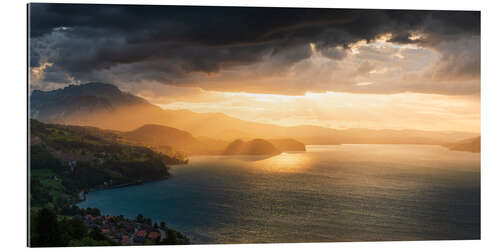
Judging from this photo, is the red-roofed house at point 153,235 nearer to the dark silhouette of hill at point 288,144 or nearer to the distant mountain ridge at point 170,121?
the distant mountain ridge at point 170,121

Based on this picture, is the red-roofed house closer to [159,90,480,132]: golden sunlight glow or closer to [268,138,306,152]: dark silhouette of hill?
[159,90,480,132]: golden sunlight glow

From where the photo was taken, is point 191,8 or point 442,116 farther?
point 442,116

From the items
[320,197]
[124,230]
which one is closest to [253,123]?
[320,197]

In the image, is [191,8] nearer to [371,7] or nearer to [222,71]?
[222,71]

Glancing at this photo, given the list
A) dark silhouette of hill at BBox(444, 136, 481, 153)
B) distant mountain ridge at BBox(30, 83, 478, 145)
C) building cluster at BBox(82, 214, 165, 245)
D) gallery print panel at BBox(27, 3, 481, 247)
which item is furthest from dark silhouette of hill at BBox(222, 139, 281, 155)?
dark silhouette of hill at BBox(444, 136, 481, 153)

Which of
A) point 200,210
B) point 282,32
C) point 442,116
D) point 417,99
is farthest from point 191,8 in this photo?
point 442,116

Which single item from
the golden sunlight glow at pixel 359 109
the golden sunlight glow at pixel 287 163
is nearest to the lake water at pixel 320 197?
the golden sunlight glow at pixel 287 163

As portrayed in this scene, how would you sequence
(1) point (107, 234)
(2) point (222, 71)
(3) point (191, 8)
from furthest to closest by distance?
(2) point (222, 71) → (3) point (191, 8) → (1) point (107, 234)
